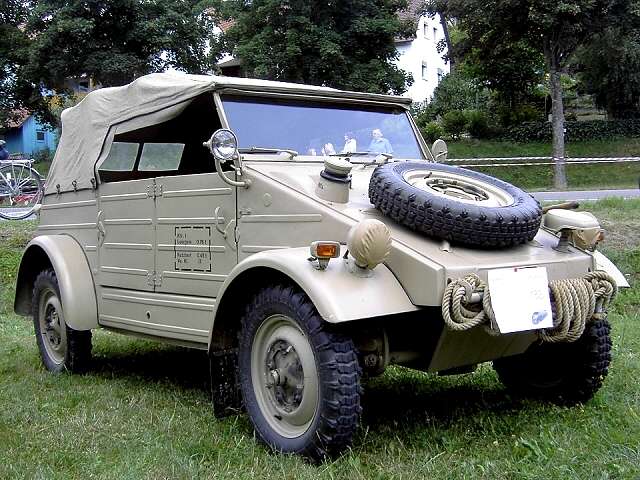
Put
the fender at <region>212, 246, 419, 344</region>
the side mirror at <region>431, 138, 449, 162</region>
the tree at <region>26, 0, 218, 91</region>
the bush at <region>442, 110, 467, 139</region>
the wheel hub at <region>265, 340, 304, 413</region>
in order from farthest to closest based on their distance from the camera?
the bush at <region>442, 110, 467, 139</region>
the tree at <region>26, 0, 218, 91</region>
the side mirror at <region>431, 138, 449, 162</region>
the wheel hub at <region>265, 340, 304, 413</region>
the fender at <region>212, 246, 419, 344</region>

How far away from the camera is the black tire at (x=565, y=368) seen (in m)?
4.24

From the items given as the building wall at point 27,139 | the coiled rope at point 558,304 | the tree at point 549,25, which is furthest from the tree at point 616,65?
the building wall at point 27,139

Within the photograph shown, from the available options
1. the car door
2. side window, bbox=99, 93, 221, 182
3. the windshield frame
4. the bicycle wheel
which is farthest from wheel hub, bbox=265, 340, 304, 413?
the bicycle wheel

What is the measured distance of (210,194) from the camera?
452 centimetres

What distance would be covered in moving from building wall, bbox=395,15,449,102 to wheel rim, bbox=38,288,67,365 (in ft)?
115

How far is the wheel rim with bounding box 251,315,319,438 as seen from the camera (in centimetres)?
361

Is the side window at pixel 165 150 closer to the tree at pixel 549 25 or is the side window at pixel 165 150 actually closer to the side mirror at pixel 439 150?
the side mirror at pixel 439 150

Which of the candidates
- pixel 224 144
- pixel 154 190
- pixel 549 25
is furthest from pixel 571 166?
pixel 224 144

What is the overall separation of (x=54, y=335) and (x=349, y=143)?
9.04ft

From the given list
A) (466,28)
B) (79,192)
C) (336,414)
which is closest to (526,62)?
(466,28)

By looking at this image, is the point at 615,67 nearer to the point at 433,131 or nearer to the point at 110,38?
the point at 433,131

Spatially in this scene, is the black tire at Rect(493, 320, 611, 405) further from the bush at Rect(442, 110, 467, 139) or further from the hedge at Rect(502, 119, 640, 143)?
the bush at Rect(442, 110, 467, 139)

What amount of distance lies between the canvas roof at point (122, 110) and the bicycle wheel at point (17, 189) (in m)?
5.96

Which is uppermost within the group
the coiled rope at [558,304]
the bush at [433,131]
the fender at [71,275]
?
the bush at [433,131]
